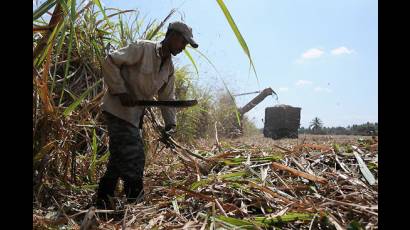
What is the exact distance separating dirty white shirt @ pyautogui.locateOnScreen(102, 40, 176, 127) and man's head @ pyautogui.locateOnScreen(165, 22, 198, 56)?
119 mm

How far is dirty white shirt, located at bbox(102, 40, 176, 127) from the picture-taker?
255cm

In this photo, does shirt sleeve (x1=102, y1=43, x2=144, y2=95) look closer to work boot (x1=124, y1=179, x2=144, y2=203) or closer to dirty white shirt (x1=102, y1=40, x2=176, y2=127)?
dirty white shirt (x1=102, y1=40, x2=176, y2=127)

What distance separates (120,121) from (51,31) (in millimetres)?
799

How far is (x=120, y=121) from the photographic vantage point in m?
2.56

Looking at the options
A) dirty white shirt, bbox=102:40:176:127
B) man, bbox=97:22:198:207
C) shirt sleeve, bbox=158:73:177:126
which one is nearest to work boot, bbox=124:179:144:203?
man, bbox=97:22:198:207

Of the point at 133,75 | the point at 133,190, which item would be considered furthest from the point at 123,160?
the point at 133,75

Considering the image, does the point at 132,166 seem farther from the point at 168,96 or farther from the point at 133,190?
the point at 168,96

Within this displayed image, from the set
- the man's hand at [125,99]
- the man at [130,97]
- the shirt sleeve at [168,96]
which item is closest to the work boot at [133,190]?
the man at [130,97]

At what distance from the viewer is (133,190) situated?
2.53m

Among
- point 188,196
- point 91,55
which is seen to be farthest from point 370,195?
point 91,55

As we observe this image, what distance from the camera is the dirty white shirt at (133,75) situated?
255 cm

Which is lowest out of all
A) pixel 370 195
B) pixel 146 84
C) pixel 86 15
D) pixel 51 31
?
pixel 370 195

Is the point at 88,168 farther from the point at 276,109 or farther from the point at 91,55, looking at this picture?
the point at 276,109

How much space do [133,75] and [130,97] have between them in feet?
0.58
